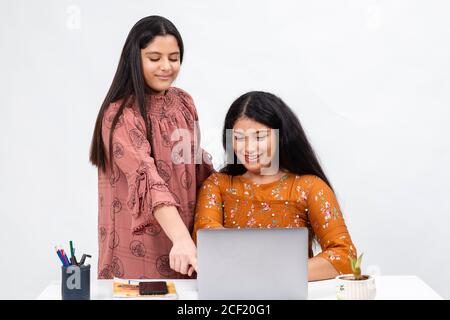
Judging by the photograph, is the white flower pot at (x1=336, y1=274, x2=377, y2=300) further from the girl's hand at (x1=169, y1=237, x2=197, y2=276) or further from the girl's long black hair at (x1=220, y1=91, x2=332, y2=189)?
→ the girl's long black hair at (x1=220, y1=91, x2=332, y2=189)

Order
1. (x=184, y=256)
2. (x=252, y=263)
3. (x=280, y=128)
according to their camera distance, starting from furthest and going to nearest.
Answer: (x=280, y=128) → (x=184, y=256) → (x=252, y=263)

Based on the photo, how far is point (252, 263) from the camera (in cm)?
185

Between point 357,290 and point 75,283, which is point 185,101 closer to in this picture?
point 75,283

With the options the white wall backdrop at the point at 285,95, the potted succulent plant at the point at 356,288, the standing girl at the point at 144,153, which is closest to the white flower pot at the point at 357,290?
the potted succulent plant at the point at 356,288

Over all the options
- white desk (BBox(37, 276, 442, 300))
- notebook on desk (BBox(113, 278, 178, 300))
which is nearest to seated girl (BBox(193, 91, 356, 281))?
white desk (BBox(37, 276, 442, 300))

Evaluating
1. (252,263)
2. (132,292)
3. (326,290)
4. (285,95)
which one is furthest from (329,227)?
(285,95)

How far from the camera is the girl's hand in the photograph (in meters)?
2.07

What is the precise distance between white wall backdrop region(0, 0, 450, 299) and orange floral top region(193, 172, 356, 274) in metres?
1.46

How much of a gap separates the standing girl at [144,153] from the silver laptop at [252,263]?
364 millimetres

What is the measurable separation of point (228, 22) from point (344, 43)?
613 millimetres

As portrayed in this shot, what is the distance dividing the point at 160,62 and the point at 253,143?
372mm

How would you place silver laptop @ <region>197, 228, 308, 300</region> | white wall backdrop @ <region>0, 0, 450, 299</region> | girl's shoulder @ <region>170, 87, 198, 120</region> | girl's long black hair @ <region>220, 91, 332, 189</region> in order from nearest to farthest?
silver laptop @ <region>197, 228, 308, 300</region> < girl's long black hair @ <region>220, 91, 332, 189</region> < girl's shoulder @ <region>170, 87, 198, 120</region> < white wall backdrop @ <region>0, 0, 450, 299</region>

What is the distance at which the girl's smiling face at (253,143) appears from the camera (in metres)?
2.41

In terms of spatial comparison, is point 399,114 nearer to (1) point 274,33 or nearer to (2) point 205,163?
(1) point 274,33
